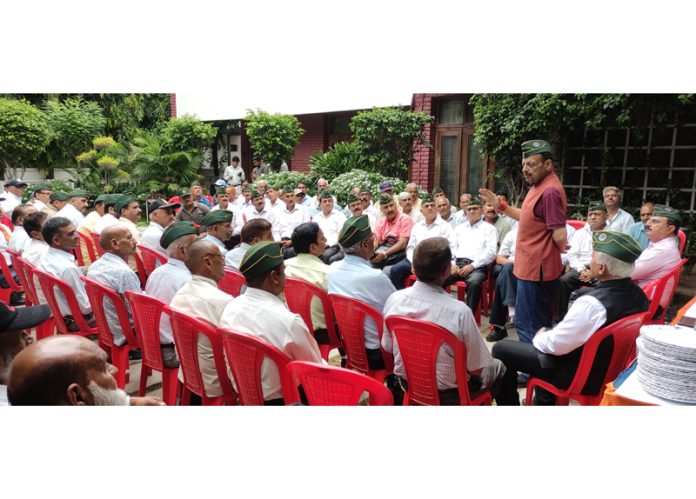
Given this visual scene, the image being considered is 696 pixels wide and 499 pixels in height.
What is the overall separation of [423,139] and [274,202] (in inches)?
141

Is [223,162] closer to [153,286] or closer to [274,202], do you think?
[274,202]

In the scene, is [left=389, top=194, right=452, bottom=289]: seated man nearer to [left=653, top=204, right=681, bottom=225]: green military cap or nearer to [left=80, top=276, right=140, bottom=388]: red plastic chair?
[left=653, top=204, right=681, bottom=225]: green military cap

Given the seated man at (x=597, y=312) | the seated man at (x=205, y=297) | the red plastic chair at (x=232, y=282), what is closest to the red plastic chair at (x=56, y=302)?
the red plastic chair at (x=232, y=282)

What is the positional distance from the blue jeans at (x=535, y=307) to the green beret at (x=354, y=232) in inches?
52.7

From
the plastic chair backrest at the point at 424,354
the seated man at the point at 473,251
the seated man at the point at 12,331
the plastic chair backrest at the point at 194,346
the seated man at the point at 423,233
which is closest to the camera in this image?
the seated man at the point at 12,331

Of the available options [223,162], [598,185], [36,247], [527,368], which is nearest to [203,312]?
[527,368]

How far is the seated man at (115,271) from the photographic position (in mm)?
3645

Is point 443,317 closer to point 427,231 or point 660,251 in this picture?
point 660,251

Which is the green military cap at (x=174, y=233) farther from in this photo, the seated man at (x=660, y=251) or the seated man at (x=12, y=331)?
the seated man at (x=660, y=251)

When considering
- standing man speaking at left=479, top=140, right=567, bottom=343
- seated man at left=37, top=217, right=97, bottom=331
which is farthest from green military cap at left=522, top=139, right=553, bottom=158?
seated man at left=37, top=217, right=97, bottom=331

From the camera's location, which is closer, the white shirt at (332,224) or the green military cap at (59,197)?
the green military cap at (59,197)

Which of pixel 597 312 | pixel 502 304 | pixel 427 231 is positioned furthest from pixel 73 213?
pixel 597 312

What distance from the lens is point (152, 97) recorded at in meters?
20.2

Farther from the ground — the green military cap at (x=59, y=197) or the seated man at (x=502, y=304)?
the green military cap at (x=59, y=197)
